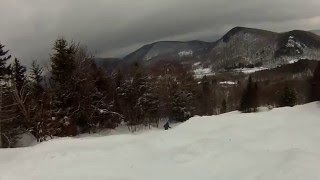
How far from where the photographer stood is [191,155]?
52.3 feet

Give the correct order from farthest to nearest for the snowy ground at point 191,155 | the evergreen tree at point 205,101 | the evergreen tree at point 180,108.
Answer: the evergreen tree at point 205,101 → the evergreen tree at point 180,108 → the snowy ground at point 191,155

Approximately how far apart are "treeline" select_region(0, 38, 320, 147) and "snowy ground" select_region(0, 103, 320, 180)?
62.4 feet

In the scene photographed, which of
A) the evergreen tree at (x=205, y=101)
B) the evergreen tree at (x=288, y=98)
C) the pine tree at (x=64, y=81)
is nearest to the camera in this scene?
the pine tree at (x=64, y=81)

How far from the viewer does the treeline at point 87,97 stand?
40312mm

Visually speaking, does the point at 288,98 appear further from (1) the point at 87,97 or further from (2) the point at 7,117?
(2) the point at 7,117

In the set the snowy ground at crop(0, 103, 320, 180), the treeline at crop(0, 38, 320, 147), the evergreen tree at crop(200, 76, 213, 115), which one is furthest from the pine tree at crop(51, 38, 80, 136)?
the evergreen tree at crop(200, 76, 213, 115)

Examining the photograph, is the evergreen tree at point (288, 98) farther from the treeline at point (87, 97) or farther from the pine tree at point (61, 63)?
the pine tree at point (61, 63)

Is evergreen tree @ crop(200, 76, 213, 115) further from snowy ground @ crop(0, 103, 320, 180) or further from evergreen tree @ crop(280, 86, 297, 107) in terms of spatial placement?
snowy ground @ crop(0, 103, 320, 180)

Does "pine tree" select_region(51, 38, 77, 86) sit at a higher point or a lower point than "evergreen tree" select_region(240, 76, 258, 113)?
higher

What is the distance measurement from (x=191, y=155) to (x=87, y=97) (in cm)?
3854

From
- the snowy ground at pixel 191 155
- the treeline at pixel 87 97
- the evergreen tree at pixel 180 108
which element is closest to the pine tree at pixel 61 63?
the treeline at pixel 87 97

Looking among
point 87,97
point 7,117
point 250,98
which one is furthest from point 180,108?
point 7,117

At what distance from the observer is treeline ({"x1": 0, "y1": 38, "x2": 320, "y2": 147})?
40.3m

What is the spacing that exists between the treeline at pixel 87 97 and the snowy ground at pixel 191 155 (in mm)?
19008
